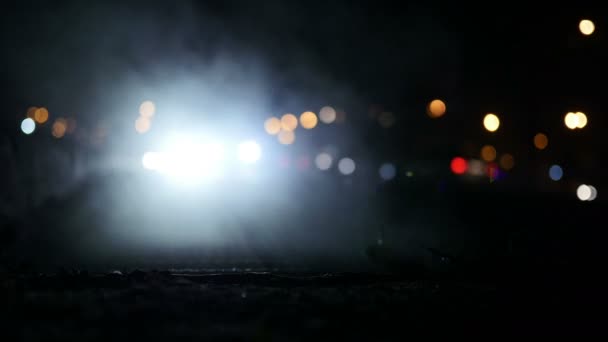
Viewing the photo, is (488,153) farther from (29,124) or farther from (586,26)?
(29,124)

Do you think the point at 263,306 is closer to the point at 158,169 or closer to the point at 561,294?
the point at 561,294

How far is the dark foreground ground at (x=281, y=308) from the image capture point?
618cm

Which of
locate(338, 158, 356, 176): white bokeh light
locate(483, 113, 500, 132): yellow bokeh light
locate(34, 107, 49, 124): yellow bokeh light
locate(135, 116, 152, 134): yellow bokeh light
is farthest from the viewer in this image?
locate(34, 107, 49, 124): yellow bokeh light

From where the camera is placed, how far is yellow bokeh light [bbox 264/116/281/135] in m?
35.4

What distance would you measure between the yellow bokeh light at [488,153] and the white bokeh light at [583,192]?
8004mm

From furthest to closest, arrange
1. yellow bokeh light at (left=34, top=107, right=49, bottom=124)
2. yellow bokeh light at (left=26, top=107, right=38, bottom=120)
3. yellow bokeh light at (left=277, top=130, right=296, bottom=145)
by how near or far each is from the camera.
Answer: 1. yellow bokeh light at (left=277, top=130, right=296, bottom=145)
2. yellow bokeh light at (left=34, top=107, right=49, bottom=124)
3. yellow bokeh light at (left=26, top=107, right=38, bottom=120)

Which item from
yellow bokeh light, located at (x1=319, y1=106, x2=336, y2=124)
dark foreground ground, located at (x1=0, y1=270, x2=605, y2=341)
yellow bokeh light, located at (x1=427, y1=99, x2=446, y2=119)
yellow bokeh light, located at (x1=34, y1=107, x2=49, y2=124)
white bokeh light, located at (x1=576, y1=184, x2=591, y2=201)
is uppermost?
yellow bokeh light, located at (x1=319, y1=106, x2=336, y2=124)

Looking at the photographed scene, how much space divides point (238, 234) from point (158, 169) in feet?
38.5

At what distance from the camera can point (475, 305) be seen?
7.75 m

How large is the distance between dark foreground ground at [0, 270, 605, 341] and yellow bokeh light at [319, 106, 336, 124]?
27860mm

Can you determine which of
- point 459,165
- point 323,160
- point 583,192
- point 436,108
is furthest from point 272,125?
point 583,192

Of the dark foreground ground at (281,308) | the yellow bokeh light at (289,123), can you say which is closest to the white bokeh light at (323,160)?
the yellow bokeh light at (289,123)

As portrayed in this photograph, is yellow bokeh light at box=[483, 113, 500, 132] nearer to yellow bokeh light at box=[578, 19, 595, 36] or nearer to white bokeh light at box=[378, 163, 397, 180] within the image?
white bokeh light at box=[378, 163, 397, 180]

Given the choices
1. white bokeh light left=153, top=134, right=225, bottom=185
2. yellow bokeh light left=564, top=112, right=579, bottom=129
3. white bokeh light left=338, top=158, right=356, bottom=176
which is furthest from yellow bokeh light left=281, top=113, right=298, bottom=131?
yellow bokeh light left=564, top=112, right=579, bottom=129
